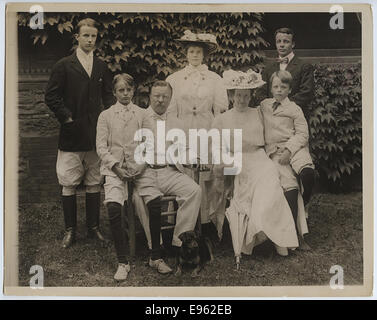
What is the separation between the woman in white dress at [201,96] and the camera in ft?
15.3

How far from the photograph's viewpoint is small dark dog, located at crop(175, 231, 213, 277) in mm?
4637

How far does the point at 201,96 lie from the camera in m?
4.67

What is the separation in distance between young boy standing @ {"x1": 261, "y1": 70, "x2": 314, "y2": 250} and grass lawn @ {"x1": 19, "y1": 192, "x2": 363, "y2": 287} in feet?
1.83

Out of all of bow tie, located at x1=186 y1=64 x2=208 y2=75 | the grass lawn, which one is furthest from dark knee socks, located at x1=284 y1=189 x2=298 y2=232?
bow tie, located at x1=186 y1=64 x2=208 y2=75

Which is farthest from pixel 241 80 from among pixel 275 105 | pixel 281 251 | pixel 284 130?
pixel 281 251

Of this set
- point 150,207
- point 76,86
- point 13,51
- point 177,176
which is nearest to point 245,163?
point 177,176

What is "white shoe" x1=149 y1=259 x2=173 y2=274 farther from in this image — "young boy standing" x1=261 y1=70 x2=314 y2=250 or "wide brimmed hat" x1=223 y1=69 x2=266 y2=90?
"wide brimmed hat" x1=223 y1=69 x2=266 y2=90

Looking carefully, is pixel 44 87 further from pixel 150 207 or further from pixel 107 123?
pixel 150 207

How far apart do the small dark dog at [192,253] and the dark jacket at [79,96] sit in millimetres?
1184

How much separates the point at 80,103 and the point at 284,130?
73.2 inches

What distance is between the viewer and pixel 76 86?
15.2ft

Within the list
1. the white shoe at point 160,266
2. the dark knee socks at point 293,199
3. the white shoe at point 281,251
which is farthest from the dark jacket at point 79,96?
the white shoe at point 281,251

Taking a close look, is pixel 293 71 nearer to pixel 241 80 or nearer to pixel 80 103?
pixel 241 80

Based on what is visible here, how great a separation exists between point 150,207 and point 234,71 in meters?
1.45
